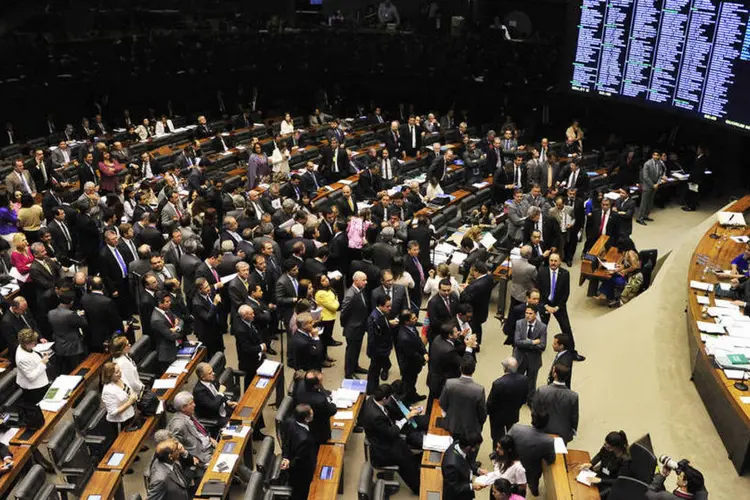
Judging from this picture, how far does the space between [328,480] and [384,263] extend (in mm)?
4032

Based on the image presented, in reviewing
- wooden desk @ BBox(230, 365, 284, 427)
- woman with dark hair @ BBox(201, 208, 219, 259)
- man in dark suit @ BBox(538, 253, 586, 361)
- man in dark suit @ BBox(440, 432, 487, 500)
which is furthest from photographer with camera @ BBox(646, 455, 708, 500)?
woman with dark hair @ BBox(201, 208, 219, 259)

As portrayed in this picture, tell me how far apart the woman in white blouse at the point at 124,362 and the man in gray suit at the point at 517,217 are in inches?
245

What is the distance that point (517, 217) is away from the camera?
36.9 feet

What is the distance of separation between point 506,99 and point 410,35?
3.41 metres

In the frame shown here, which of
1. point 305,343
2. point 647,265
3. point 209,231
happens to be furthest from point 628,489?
point 209,231

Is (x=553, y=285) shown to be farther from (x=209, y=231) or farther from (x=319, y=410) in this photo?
(x=209, y=231)

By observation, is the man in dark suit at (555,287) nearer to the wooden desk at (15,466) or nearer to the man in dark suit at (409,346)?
the man in dark suit at (409,346)

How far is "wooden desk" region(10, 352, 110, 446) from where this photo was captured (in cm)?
682

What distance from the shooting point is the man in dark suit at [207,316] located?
837 centimetres

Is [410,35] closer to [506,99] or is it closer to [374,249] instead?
[506,99]

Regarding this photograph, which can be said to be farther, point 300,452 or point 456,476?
point 300,452

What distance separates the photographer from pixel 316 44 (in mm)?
21234

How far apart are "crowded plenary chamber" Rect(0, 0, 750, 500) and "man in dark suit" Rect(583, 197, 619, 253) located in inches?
3.3

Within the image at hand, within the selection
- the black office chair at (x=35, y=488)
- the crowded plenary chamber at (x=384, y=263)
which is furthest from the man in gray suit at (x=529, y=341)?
the black office chair at (x=35, y=488)
